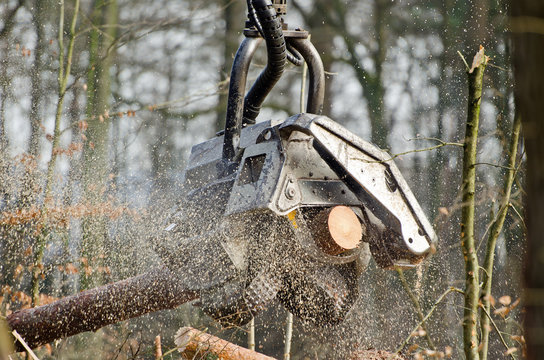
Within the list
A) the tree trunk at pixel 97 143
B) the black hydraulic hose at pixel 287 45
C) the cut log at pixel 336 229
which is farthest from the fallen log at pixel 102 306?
the tree trunk at pixel 97 143

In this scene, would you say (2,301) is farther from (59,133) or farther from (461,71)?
(461,71)

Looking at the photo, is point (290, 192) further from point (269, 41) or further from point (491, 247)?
point (491, 247)

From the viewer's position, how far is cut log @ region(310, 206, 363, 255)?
2.73 meters

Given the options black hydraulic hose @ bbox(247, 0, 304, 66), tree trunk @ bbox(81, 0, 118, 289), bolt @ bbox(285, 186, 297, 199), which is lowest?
tree trunk @ bbox(81, 0, 118, 289)

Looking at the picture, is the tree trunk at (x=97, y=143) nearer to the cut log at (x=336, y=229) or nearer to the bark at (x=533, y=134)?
the cut log at (x=336, y=229)

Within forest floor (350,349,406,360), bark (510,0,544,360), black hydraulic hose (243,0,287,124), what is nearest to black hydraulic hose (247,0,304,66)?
black hydraulic hose (243,0,287,124)

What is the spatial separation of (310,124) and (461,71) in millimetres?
8150

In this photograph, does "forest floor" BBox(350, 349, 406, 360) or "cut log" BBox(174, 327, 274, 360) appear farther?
"cut log" BBox(174, 327, 274, 360)

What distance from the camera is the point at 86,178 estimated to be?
8297 millimetres

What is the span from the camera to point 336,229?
8.97 ft

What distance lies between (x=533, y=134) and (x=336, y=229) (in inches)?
72.0

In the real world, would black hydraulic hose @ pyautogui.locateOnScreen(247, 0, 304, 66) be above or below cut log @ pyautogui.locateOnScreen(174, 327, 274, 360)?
above

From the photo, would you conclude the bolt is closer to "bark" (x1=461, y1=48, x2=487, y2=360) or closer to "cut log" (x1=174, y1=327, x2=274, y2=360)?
"bark" (x1=461, y1=48, x2=487, y2=360)

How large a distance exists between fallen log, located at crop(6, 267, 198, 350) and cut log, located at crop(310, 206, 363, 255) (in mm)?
688
